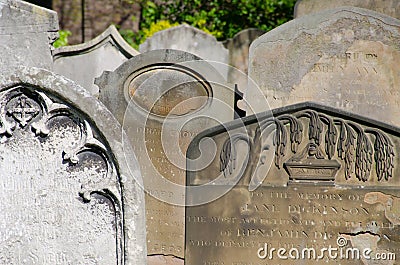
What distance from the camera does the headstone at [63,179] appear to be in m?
3.26

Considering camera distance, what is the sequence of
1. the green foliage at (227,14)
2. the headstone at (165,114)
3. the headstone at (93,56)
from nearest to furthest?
1. the headstone at (165,114)
2. the headstone at (93,56)
3. the green foliage at (227,14)

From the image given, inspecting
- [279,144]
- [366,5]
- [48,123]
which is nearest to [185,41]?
[366,5]

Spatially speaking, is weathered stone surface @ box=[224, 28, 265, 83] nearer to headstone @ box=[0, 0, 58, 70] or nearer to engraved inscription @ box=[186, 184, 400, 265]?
engraved inscription @ box=[186, 184, 400, 265]

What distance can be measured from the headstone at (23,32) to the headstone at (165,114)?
1.81m

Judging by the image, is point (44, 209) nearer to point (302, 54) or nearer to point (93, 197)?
point (93, 197)

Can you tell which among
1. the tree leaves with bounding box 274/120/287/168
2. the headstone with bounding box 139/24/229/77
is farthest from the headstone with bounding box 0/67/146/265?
the headstone with bounding box 139/24/229/77

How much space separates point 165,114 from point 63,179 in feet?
7.36

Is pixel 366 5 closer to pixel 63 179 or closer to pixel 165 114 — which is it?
pixel 165 114

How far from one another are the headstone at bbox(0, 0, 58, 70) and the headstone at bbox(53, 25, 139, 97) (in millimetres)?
3661

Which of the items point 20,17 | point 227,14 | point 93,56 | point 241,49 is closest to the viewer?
point 20,17

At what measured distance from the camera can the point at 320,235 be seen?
15.8 ft

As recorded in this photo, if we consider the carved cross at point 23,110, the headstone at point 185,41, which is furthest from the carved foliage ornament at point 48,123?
the headstone at point 185,41

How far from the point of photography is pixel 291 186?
480cm

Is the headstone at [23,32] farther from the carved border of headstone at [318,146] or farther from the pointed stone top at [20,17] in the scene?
the carved border of headstone at [318,146]
